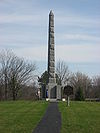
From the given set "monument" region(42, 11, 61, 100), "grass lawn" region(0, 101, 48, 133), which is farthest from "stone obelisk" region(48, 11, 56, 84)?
"grass lawn" region(0, 101, 48, 133)

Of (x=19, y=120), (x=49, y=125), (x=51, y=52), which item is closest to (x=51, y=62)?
(x=51, y=52)

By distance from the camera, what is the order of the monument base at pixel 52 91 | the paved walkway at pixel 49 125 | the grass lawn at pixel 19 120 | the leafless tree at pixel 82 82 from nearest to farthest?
the paved walkway at pixel 49 125 → the grass lawn at pixel 19 120 → the monument base at pixel 52 91 → the leafless tree at pixel 82 82

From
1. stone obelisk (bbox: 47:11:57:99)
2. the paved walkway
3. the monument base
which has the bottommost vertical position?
the paved walkway

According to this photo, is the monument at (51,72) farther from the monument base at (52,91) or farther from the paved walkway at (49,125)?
the paved walkway at (49,125)

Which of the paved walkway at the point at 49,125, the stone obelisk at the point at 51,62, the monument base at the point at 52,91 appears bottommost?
the paved walkway at the point at 49,125

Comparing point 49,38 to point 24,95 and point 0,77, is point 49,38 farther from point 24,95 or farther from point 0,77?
point 24,95

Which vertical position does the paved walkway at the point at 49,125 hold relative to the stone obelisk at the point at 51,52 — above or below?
below

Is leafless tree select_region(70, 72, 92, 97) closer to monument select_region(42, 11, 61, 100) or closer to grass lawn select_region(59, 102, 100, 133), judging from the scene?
monument select_region(42, 11, 61, 100)

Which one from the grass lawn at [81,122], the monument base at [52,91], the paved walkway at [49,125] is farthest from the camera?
the monument base at [52,91]

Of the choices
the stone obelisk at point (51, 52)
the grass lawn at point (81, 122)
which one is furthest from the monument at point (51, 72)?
the grass lawn at point (81, 122)

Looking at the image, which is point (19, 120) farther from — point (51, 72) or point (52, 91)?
point (52, 91)

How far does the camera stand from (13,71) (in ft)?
224

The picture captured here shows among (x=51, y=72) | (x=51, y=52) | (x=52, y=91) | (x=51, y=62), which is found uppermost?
(x=51, y=52)

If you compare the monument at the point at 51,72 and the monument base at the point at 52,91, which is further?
the monument base at the point at 52,91
